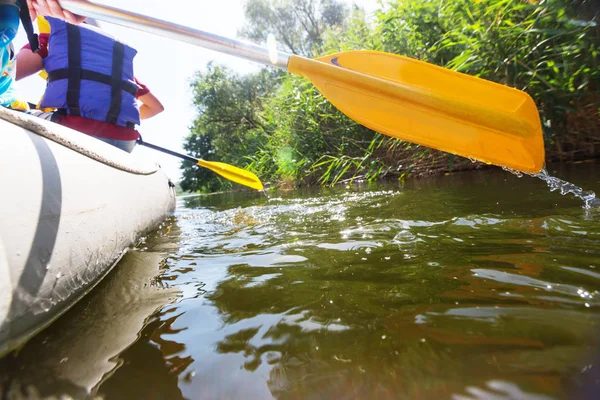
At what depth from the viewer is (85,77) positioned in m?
2.42

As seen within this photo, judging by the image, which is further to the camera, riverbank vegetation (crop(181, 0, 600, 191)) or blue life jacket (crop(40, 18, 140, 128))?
riverbank vegetation (crop(181, 0, 600, 191))

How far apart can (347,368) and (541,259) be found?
77 cm

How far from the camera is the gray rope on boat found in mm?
1118

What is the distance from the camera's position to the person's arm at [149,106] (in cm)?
338

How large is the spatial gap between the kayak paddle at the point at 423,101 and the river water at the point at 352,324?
0.48m

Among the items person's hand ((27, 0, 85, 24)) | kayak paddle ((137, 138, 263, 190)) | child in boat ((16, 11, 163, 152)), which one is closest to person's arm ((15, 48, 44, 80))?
child in boat ((16, 11, 163, 152))

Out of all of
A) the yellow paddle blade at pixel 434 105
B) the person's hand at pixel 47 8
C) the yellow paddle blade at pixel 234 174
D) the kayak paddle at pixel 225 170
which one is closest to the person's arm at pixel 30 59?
the person's hand at pixel 47 8

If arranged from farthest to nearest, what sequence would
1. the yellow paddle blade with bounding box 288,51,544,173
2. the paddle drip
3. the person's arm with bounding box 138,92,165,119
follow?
the person's arm with bounding box 138,92,165,119
the yellow paddle blade with bounding box 288,51,544,173
the paddle drip

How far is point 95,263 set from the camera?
3.88 feet

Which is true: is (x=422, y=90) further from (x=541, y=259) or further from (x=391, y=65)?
(x=541, y=259)

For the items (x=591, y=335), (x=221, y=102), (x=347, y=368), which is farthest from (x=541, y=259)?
(x=221, y=102)

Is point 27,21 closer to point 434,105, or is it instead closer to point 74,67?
point 74,67

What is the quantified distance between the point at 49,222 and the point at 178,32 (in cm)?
124

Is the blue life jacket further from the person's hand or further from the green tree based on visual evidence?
the green tree
